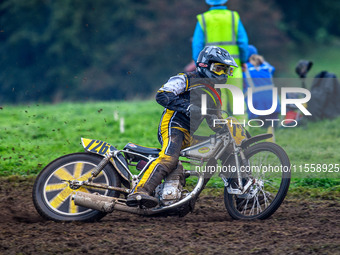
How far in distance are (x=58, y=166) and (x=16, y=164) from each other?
151 inches

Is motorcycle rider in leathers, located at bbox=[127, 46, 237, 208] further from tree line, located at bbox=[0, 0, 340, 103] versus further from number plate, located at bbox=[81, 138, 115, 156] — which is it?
tree line, located at bbox=[0, 0, 340, 103]

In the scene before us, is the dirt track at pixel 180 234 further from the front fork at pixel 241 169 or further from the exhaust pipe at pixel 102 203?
the front fork at pixel 241 169

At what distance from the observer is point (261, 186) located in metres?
7.07

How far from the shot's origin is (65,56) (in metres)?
38.8

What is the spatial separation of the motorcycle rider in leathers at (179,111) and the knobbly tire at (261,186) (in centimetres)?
63

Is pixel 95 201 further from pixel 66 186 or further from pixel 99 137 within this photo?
pixel 99 137

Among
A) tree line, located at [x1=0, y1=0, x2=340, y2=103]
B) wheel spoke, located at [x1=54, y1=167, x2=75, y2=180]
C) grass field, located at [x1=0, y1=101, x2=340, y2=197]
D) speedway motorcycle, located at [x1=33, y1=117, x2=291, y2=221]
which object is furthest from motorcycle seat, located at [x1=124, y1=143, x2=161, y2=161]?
tree line, located at [x1=0, y1=0, x2=340, y2=103]

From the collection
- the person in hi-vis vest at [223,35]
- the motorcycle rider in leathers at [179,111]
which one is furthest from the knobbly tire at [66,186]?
the person in hi-vis vest at [223,35]

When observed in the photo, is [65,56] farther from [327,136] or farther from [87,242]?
[87,242]

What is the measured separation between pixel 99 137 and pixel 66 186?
608 centimetres

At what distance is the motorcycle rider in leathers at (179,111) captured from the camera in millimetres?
7004

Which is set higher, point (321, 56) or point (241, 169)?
point (321, 56)

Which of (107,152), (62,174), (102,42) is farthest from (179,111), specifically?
(102,42)

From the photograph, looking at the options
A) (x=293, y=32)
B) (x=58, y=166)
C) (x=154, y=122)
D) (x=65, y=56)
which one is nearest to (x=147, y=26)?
(x=65, y=56)
